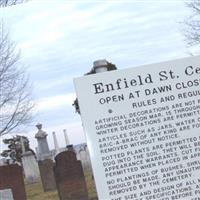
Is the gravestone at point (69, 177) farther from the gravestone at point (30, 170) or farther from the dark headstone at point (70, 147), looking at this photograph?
the gravestone at point (30, 170)

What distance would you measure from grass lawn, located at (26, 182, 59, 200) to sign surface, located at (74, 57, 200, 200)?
175 centimetres

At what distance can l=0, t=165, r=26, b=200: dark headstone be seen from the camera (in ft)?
18.3

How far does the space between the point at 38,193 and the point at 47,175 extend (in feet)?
Result: 0.76

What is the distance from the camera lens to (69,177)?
5676mm

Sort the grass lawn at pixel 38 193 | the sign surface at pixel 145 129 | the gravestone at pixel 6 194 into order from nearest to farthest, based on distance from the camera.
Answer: the sign surface at pixel 145 129 < the gravestone at pixel 6 194 < the grass lawn at pixel 38 193

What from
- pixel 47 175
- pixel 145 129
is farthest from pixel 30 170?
pixel 145 129

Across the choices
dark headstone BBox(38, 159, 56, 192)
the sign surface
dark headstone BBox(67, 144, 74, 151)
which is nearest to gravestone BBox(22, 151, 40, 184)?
dark headstone BBox(38, 159, 56, 192)

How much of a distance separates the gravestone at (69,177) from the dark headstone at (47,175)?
5cm

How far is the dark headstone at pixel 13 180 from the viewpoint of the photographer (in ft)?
18.3

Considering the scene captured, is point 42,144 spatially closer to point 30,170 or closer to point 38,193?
point 30,170

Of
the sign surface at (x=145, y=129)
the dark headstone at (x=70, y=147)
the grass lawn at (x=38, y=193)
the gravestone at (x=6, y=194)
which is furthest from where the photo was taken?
the dark headstone at (x=70, y=147)

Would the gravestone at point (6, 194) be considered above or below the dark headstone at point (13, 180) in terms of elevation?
below

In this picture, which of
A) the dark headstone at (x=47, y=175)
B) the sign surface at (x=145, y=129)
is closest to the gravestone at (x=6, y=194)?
the dark headstone at (x=47, y=175)

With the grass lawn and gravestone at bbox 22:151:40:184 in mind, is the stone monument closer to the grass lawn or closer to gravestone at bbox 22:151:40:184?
gravestone at bbox 22:151:40:184
